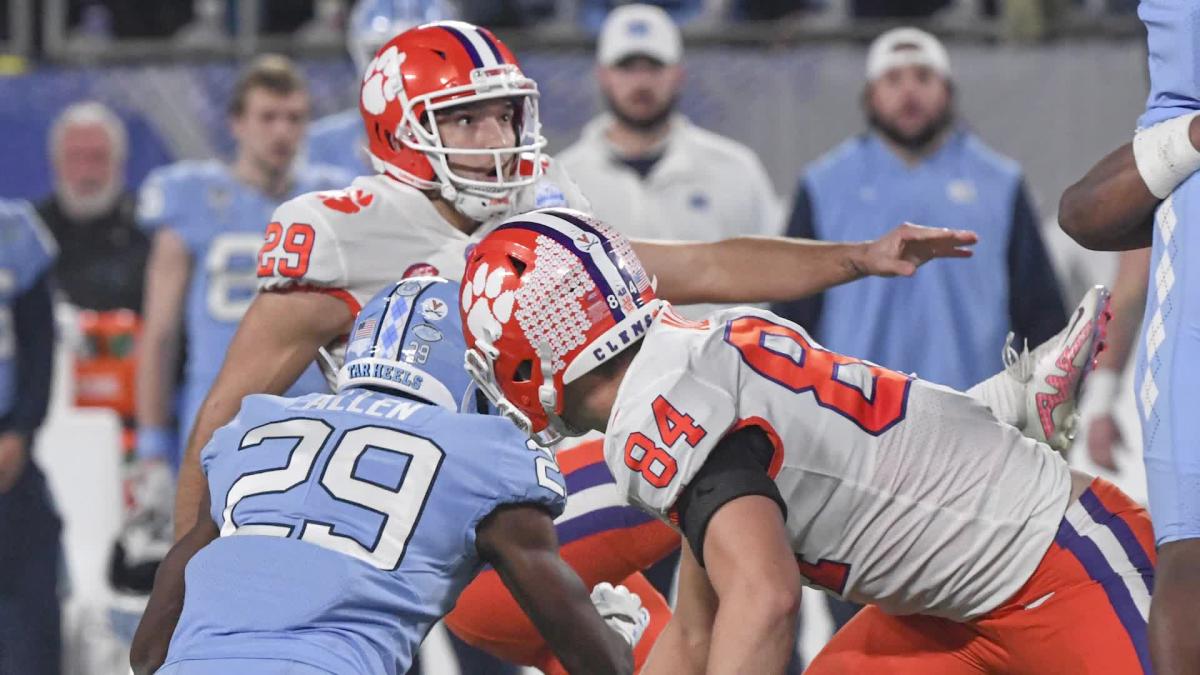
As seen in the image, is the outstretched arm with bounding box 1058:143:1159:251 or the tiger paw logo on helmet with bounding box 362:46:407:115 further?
the tiger paw logo on helmet with bounding box 362:46:407:115

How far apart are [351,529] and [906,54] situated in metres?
2.94

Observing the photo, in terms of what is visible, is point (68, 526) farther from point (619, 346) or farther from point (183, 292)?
point (619, 346)

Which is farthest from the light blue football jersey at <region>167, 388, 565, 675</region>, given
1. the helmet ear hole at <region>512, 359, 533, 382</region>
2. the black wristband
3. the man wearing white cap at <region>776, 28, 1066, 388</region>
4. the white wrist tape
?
the man wearing white cap at <region>776, 28, 1066, 388</region>

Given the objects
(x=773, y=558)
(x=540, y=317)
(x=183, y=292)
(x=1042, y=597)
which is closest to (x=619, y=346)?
(x=540, y=317)

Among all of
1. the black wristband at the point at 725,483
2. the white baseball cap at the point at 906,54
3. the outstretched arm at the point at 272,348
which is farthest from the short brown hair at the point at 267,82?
the black wristband at the point at 725,483

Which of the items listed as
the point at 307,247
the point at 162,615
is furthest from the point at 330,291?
the point at 162,615

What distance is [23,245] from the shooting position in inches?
199

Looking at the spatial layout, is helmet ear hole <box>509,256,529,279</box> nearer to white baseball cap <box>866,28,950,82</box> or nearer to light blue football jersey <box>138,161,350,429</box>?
light blue football jersey <box>138,161,350,429</box>

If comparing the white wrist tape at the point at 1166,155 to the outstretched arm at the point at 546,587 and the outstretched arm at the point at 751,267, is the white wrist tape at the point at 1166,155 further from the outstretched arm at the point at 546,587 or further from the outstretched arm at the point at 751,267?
the outstretched arm at the point at 546,587

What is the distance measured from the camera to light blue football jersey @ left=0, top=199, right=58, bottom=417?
502 centimetres

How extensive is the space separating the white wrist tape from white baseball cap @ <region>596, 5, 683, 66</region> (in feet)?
9.36

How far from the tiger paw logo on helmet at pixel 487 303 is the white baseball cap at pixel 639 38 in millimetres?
2836

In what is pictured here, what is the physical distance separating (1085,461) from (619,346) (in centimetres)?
321

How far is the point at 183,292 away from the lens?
5.42 meters
